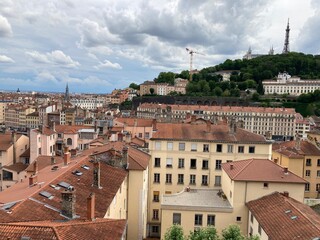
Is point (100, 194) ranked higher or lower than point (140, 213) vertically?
higher

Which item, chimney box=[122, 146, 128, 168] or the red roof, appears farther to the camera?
chimney box=[122, 146, 128, 168]

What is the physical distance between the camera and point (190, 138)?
40188mm

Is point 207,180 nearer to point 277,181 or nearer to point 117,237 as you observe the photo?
point 277,181

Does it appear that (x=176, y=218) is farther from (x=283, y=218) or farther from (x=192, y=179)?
(x=192, y=179)

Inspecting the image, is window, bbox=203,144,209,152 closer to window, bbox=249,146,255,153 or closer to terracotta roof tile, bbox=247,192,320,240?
window, bbox=249,146,255,153

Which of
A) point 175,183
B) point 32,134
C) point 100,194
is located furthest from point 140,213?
point 32,134

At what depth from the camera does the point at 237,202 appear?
28.3 m

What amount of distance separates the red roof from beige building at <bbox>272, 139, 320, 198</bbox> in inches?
706

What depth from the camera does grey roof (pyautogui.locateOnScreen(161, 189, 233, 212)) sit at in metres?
28.6

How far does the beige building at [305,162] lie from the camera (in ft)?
151

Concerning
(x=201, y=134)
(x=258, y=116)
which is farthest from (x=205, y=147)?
(x=258, y=116)

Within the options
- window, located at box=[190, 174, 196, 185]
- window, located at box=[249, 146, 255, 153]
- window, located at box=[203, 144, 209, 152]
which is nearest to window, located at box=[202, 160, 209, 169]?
window, located at box=[203, 144, 209, 152]

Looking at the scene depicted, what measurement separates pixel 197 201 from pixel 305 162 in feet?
80.9

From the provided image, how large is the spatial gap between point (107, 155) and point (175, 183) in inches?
528
